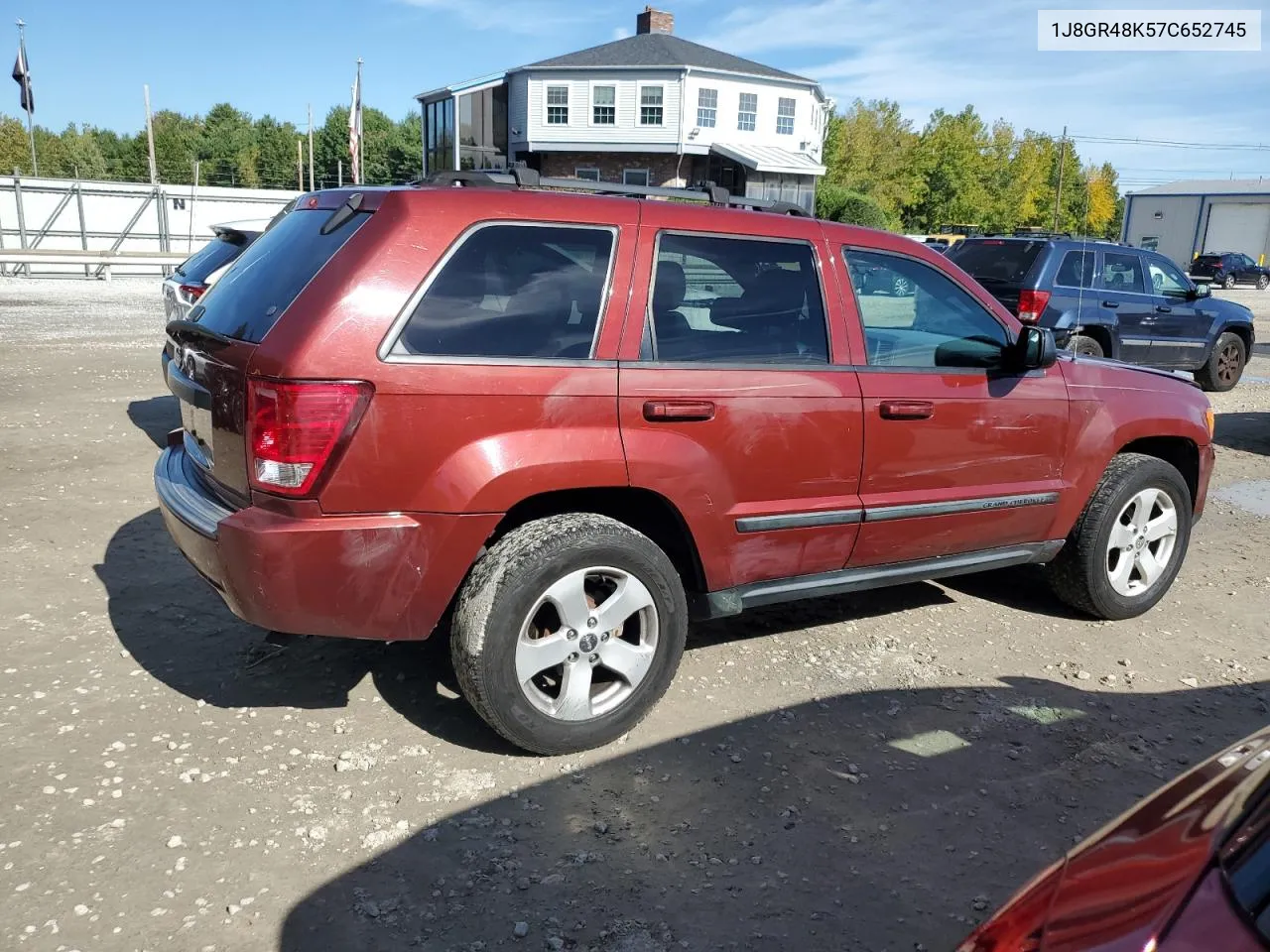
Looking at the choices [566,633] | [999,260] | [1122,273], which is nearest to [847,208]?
[1122,273]

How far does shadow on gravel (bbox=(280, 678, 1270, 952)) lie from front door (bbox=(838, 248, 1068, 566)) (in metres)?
0.75

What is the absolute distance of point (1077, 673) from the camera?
4395 mm

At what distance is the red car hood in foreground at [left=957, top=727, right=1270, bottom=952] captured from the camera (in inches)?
53.9

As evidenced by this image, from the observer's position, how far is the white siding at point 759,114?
37281mm

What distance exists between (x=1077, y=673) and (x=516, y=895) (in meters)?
2.83

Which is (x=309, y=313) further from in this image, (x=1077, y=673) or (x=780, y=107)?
(x=780, y=107)

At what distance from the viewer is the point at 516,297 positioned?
342 centimetres

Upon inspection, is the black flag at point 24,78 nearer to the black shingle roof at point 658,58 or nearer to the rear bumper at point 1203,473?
the black shingle roof at point 658,58

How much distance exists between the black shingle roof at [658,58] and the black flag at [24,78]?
16.8 metres

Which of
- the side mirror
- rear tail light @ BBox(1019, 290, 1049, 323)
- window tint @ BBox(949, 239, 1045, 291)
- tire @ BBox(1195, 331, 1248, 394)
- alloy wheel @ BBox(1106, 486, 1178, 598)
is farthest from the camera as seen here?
tire @ BBox(1195, 331, 1248, 394)

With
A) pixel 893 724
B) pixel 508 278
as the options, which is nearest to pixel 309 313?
pixel 508 278

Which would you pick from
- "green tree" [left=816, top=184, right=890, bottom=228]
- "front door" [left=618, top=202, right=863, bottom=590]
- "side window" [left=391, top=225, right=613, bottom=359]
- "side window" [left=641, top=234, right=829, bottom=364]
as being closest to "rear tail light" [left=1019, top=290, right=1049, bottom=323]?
"front door" [left=618, top=202, right=863, bottom=590]

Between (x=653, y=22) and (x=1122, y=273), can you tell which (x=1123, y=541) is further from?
(x=653, y=22)

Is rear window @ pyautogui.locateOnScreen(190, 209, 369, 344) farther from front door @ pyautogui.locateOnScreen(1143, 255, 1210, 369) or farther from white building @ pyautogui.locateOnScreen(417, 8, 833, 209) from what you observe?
white building @ pyautogui.locateOnScreen(417, 8, 833, 209)
